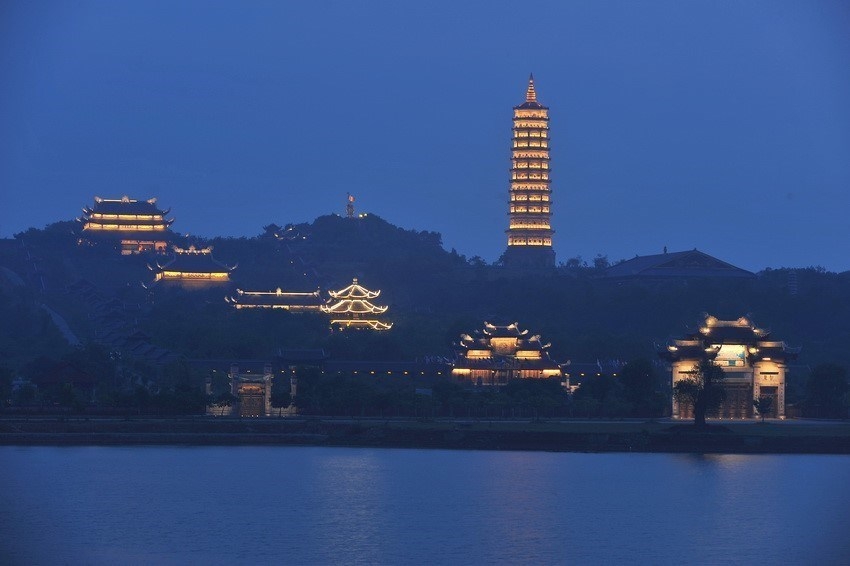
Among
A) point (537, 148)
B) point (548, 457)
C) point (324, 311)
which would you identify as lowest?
point (548, 457)

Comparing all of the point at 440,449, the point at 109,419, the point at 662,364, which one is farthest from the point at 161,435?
the point at 662,364

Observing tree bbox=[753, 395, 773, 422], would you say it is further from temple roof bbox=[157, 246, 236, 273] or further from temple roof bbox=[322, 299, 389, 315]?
temple roof bbox=[157, 246, 236, 273]

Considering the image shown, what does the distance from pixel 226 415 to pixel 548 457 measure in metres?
16.1

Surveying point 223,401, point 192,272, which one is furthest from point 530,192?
point 223,401

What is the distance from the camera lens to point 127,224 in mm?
149625

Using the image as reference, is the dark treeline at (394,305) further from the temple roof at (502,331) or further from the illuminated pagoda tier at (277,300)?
the temple roof at (502,331)

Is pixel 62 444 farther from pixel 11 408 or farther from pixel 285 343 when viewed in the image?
pixel 285 343

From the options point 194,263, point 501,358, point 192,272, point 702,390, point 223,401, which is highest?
point 194,263

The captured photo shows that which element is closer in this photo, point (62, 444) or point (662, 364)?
point (62, 444)

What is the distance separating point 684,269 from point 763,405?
1983 inches

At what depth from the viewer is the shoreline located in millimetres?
67062

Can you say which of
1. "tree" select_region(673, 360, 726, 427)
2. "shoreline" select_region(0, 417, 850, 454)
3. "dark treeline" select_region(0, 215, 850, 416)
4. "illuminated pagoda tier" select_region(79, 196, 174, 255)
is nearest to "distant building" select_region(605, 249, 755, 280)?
"dark treeline" select_region(0, 215, 850, 416)

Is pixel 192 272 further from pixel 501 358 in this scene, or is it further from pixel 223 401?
pixel 223 401

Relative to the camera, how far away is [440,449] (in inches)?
2682
